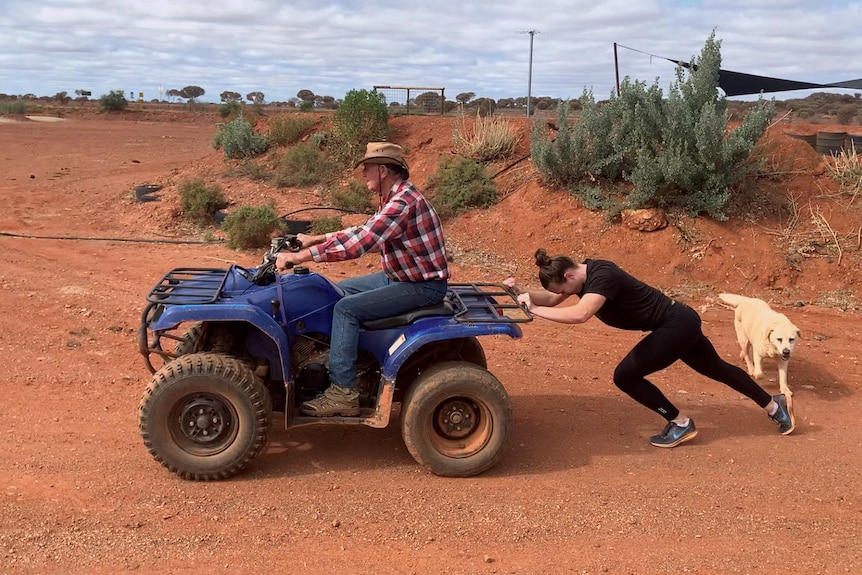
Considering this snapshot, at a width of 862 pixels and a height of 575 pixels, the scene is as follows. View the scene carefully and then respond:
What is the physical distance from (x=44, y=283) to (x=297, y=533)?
21.8 ft

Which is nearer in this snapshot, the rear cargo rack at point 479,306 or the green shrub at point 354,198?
the rear cargo rack at point 479,306

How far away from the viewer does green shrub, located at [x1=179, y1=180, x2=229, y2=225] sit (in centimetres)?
1446

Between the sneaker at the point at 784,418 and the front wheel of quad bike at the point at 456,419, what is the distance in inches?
96.3

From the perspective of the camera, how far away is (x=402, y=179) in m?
5.00

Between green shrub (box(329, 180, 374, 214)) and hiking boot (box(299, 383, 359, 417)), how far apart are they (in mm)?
9345

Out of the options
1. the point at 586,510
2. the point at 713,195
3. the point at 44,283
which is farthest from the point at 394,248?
the point at 713,195

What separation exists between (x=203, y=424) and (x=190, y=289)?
0.91 meters

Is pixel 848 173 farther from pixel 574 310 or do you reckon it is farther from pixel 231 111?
pixel 231 111

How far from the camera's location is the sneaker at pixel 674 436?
18.5 feet

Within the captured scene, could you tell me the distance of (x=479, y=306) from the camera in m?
5.31

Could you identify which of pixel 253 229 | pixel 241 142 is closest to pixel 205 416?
pixel 253 229

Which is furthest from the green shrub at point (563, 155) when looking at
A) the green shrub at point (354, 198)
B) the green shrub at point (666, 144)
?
the green shrub at point (354, 198)

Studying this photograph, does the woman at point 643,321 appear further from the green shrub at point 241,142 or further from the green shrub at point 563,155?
the green shrub at point 241,142

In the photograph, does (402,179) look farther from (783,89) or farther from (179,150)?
(179,150)
